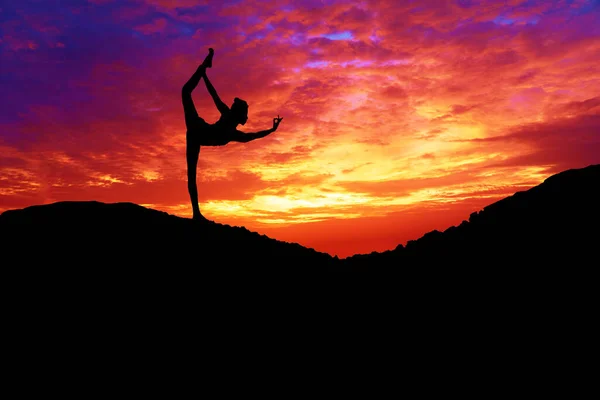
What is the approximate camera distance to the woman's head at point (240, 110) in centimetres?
1139

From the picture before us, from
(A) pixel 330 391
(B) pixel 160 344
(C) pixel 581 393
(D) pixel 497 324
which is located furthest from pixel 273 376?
(C) pixel 581 393

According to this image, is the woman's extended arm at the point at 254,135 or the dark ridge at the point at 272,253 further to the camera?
the woman's extended arm at the point at 254,135

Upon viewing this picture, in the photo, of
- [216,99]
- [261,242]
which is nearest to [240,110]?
[216,99]

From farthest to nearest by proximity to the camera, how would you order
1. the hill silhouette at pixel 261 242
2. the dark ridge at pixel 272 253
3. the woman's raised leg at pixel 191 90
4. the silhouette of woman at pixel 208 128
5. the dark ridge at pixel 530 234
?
the silhouette of woman at pixel 208 128 → the woman's raised leg at pixel 191 90 → the hill silhouette at pixel 261 242 → the dark ridge at pixel 272 253 → the dark ridge at pixel 530 234

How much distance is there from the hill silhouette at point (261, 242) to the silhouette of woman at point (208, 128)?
128 centimetres

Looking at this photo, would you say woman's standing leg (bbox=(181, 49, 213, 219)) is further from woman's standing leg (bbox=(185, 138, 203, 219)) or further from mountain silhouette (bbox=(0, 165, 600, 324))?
mountain silhouette (bbox=(0, 165, 600, 324))

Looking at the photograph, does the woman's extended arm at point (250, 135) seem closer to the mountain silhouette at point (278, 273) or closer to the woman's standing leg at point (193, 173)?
the woman's standing leg at point (193, 173)

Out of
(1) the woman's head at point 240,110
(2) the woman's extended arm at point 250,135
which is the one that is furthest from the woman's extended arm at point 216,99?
(2) the woman's extended arm at point 250,135

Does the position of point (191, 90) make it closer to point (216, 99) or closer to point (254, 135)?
point (216, 99)

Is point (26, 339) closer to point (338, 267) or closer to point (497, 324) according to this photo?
point (338, 267)

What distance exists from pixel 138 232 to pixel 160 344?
3.25m

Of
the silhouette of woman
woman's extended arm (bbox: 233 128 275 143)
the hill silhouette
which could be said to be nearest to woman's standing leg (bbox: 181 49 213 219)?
the silhouette of woman

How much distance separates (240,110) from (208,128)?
0.96m

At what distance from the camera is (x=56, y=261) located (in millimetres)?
9055
